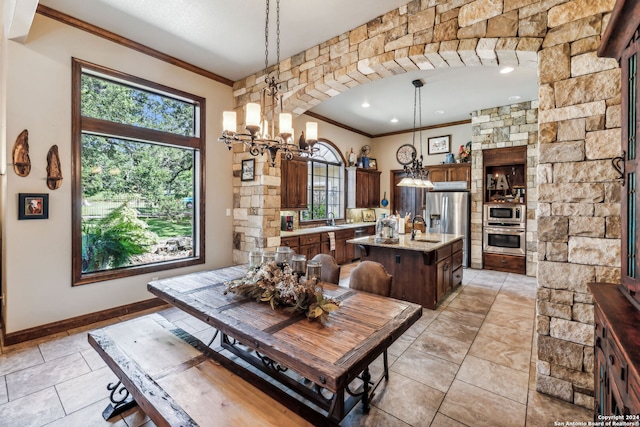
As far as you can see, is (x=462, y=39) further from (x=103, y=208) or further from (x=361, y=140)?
(x=361, y=140)

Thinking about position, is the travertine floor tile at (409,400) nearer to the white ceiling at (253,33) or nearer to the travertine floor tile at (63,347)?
the travertine floor tile at (63,347)

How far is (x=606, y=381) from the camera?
1292mm

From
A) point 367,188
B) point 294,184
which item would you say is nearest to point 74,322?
point 294,184

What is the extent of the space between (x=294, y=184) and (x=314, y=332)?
173 inches

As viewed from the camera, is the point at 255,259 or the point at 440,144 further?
the point at 440,144

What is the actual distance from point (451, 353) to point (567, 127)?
2136mm

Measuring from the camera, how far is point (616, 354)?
108cm

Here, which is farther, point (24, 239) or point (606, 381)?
point (24, 239)

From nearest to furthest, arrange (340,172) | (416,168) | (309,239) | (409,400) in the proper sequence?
(409,400), (416,168), (309,239), (340,172)

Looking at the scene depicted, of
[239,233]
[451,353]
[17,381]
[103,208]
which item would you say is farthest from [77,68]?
[451,353]

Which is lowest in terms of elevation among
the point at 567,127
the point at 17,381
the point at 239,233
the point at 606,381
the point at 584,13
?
the point at 17,381

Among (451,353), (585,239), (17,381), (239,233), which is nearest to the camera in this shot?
(585,239)

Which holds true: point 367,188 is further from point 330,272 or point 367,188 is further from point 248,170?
point 330,272

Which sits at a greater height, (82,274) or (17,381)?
(82,274)
